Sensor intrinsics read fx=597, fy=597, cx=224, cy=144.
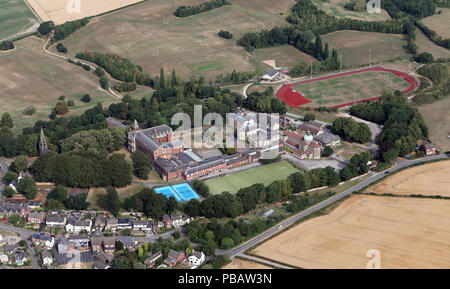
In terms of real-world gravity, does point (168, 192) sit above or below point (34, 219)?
below

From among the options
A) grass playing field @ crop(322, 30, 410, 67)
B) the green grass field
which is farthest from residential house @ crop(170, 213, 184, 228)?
the green grass field

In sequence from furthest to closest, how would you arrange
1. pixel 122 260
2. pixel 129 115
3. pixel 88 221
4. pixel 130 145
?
pixel 129 115
pixel 130 145
pixel 88 221
pixel 122 260

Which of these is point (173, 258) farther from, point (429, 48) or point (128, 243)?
point (429, 48)

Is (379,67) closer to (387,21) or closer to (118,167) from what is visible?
(387,21)

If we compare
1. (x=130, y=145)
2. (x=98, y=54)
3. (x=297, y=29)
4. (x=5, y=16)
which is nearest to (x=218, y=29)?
(x=297, y=29)

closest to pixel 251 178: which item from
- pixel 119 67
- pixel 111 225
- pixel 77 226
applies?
pixel 111 225

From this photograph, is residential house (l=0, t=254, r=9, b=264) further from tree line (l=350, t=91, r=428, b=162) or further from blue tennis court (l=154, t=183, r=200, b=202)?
A: tree line (l=350, t=91, r=428, b=162)

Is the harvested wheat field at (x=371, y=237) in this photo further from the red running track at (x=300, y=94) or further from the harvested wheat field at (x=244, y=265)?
the red running track at (x=300, y=94)
